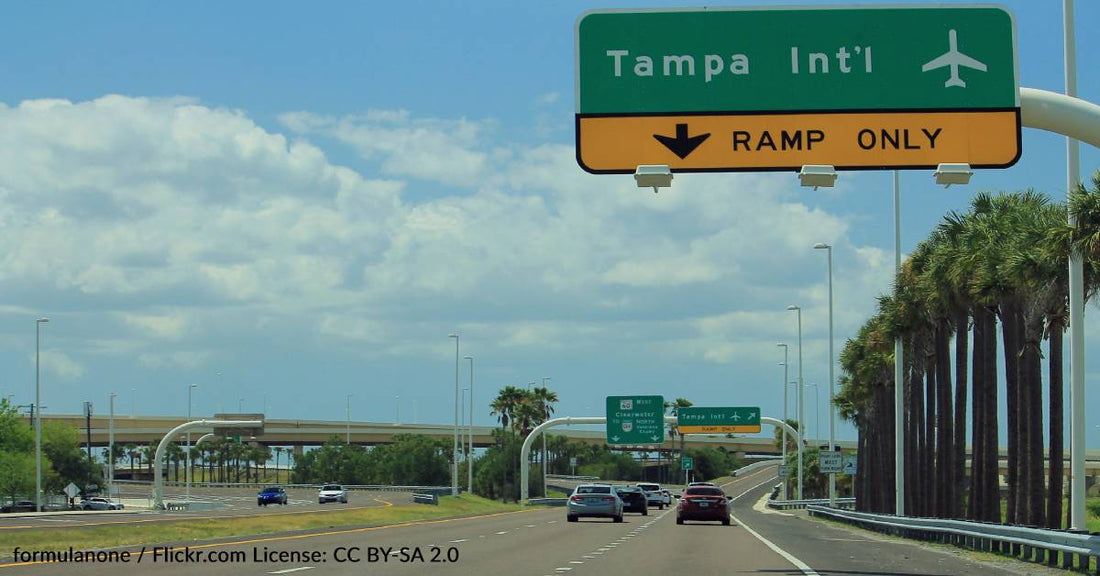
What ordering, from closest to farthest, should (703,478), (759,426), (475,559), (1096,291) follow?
(475,559) < (1096,291) < (759,426) < (703,478)

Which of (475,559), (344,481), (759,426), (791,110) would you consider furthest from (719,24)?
(344,481)

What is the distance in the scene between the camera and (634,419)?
7888 centimetres

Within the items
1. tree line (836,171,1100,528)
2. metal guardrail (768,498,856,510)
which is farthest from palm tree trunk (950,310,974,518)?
metal guardrail (768,498,856,510)

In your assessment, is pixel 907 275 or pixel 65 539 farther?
pixel 907 275

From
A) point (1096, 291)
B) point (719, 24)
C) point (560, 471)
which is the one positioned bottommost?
point (560, 471)

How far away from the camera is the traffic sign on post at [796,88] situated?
1650 centimetres

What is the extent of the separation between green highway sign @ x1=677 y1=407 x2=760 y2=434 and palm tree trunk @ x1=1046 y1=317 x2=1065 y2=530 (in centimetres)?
4130

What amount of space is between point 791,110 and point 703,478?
165 m

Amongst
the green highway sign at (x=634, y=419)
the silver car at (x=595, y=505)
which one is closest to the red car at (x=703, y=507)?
the silver car at (x=595, y=505)

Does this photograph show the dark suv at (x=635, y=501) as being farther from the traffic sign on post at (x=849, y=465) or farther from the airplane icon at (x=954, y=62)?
the airplane icon at (x=954, y=62)

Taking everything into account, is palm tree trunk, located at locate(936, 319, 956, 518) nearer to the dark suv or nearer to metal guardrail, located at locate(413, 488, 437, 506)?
the dark suv

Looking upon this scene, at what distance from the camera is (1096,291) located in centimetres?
3209

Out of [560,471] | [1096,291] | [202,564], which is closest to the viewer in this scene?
[202,564]

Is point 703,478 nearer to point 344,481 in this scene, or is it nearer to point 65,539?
point 344,481
